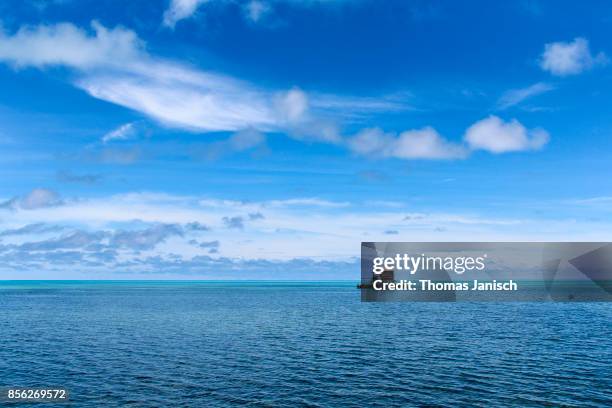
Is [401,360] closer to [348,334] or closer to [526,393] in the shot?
[526,393]

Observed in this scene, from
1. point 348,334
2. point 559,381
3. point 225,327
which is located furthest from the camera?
point 225,327

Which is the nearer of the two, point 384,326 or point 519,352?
point 519,352

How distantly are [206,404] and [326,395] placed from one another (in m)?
11.6

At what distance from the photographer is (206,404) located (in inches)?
1626

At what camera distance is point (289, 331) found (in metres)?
89.1

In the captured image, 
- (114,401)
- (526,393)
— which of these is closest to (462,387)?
(526,393)

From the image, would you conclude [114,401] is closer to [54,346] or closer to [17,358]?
[17,358]

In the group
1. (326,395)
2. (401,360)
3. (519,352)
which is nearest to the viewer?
(326,395)

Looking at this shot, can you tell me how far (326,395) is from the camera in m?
44.0

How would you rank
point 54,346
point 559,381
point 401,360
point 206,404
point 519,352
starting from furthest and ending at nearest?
point 54,346 < point 519,352 < point 401,360 < point 559,381 < point 206,404

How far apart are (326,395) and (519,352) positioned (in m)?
36.1

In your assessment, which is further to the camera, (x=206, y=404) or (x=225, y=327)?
(x=225, y=327)

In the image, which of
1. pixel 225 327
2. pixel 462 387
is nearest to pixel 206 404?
pixel 462 387

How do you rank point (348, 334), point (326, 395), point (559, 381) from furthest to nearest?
point (348, 334) < point (559, 381) < point (326, 395)
